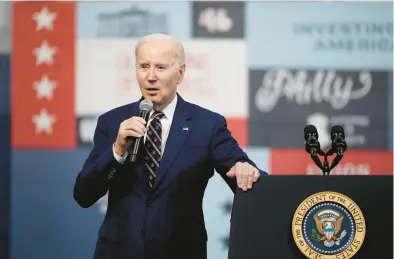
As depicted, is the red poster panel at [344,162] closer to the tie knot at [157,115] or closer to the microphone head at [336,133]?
the microphone head at [336,133]

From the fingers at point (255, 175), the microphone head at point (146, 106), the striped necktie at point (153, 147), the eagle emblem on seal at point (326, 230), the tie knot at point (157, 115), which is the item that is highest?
the microphone head at point (146, 106)

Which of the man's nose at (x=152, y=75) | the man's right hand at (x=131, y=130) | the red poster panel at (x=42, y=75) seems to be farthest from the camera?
the red poster panel at (x=42, y=75)

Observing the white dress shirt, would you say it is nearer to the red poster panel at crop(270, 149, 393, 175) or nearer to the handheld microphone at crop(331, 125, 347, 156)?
the handheld microphone at crop(331, 125, 347, 156)

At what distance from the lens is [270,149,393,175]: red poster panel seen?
420 centimetres

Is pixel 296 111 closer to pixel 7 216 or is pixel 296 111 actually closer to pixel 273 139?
pixel 273 139

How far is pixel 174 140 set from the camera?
2258 millimetres

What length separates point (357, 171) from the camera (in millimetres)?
4234

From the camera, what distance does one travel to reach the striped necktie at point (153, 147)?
7.36ft

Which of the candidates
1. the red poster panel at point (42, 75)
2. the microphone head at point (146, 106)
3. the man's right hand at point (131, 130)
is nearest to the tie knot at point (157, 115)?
the microphone head at point (146, 106)

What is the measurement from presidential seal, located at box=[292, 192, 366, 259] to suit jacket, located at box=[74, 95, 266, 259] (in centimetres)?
31

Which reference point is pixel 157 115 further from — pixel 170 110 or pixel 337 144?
pixel 337 144

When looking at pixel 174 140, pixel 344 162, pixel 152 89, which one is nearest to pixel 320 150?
pixel 174 140

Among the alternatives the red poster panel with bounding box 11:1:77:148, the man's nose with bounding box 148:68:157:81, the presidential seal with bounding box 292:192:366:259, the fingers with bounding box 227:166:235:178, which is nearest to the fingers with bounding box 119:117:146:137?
the man's nose with bounding box 148:68:157:81

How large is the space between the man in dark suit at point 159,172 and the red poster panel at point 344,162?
1.91 m
